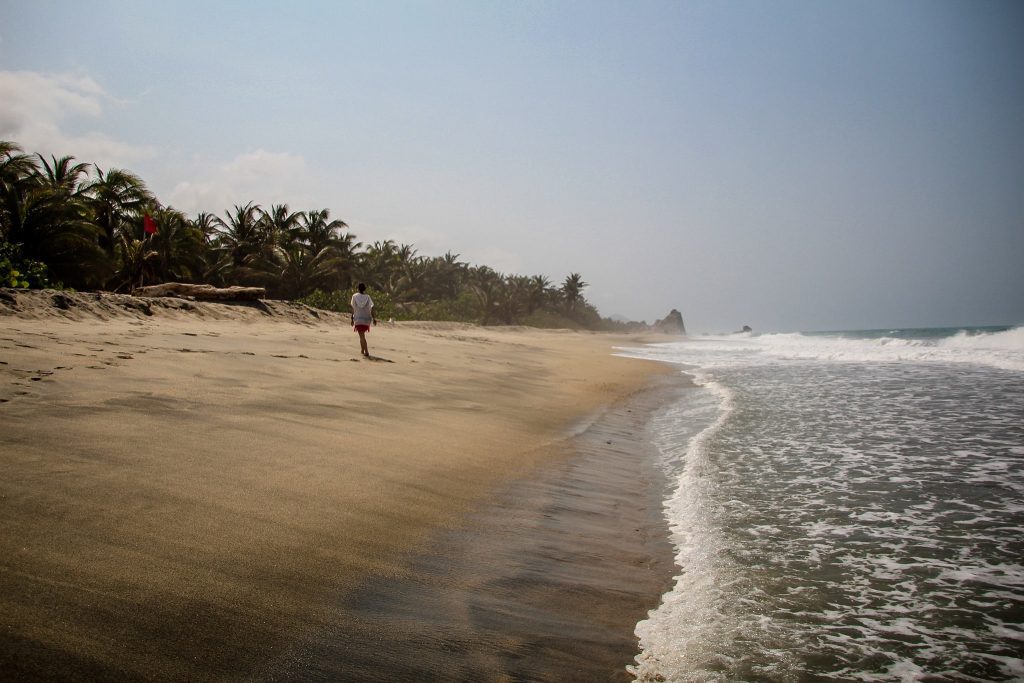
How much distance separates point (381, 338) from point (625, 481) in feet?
38.3

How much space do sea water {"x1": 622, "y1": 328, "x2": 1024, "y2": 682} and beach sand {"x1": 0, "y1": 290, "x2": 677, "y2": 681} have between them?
1.08 feet

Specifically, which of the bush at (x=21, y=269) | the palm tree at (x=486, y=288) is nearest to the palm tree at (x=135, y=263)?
the bush at (x=21, y=269)

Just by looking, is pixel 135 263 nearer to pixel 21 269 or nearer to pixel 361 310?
pixel 21 269

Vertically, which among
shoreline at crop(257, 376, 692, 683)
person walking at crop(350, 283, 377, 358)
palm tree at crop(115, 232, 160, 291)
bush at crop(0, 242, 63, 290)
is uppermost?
palm tree at crop(115, 232, 160, 291)

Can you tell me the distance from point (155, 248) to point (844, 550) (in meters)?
30.2

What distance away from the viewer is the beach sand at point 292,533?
203cm

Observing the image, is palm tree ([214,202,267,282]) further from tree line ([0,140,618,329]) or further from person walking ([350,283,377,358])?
person walking ([350,283,377,358])

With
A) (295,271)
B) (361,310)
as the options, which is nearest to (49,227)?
(295,271)

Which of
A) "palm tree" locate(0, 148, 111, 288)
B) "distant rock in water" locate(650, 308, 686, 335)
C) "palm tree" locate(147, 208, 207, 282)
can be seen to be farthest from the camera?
"distant rock in water" locate(650, 308, 686, 335)

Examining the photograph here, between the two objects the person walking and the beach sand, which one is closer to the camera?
the beach sand

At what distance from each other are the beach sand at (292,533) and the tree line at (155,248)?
12052 millimetres

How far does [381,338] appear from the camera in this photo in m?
15.7

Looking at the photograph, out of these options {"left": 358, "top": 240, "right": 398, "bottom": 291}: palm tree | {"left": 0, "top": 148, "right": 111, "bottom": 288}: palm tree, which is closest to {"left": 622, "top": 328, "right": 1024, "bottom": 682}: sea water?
{"left": 0, "top": 148, "right": 111, "bottom": 288}: palm tree

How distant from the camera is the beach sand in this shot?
2027 millimetres
